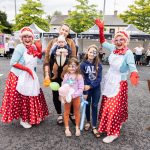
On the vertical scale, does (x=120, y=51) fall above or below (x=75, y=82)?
above

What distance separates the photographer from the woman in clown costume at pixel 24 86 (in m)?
3.89

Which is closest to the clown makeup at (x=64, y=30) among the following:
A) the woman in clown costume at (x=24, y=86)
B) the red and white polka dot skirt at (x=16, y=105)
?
the woman in clown costume at (x=24, y=86)

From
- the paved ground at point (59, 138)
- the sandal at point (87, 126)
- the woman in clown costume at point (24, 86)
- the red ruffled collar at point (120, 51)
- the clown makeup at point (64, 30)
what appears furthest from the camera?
the sandal at point (87, 126)

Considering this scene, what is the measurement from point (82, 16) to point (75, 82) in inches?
1266

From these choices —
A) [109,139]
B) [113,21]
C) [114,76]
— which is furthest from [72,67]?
[113,21]

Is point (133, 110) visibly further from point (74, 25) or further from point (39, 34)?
point (74, 25)

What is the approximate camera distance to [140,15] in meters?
32.0

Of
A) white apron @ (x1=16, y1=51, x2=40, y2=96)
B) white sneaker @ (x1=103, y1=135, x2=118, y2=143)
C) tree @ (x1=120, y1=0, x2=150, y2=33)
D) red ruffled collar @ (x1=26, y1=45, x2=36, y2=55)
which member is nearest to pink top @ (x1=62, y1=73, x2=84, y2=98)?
white apron @ (x1=16, y1=51, x2=40, y2=96)

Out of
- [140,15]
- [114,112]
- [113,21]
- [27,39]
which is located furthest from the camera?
[113,21]

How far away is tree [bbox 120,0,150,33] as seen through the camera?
31672mm

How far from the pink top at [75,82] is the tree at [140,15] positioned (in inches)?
1177

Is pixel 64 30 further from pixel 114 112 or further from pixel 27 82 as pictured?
pixel 114 112

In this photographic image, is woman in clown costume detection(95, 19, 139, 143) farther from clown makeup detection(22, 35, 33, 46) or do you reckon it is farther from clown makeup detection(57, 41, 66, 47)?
clown makeup detection(22, 35, 33, 46)

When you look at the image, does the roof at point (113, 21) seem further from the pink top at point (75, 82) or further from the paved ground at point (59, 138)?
the pink top at point (75, 82)
